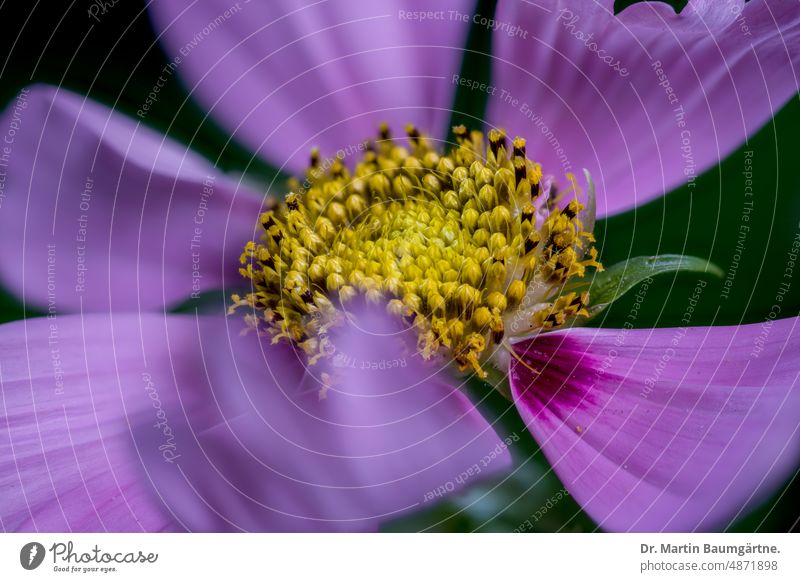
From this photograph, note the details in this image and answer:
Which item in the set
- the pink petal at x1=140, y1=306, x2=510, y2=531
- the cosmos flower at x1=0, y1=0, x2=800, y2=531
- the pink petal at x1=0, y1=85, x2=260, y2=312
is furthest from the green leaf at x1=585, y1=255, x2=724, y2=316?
the pink petal at x1=0, y1=85, x2=260, y2=312

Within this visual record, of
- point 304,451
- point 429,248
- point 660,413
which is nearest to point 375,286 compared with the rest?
point 429,248

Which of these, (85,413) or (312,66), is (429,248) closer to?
(312,66)

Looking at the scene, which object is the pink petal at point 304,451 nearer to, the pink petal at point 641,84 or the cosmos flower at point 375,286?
the cosmos flower at point 375,286

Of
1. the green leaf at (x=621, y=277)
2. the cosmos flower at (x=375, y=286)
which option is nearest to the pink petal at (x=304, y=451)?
the cosmos flower at (x=375, y=286)

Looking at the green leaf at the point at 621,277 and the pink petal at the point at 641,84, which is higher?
the pink petal at the point at 641,84

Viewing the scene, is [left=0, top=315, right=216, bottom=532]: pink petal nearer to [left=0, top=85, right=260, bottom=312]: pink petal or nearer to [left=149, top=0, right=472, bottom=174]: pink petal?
[left=0, top=85, right=260, bottom=312]: pink petal
